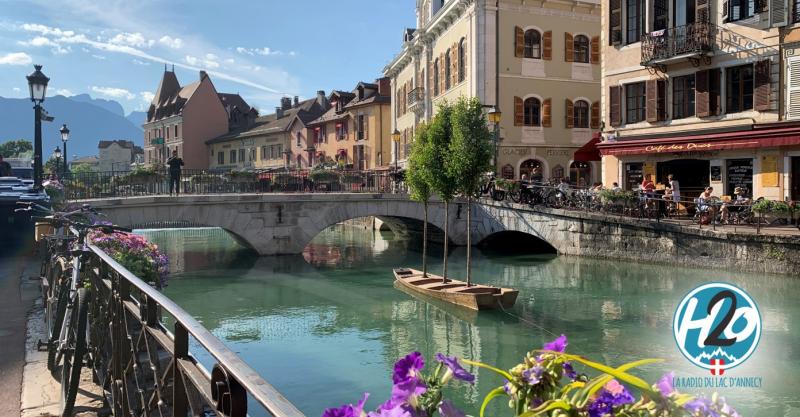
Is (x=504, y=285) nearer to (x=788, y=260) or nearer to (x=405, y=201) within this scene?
(x=788, y=260)

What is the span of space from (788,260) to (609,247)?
636 centimetres

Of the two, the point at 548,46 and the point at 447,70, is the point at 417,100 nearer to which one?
the point at 447,70

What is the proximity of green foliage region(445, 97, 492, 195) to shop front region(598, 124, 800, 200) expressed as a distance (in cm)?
1055

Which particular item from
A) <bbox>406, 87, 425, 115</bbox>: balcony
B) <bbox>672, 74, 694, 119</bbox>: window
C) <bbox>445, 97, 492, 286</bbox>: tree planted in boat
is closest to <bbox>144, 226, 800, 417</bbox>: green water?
<bbox>445, 97, 492, 286</bbox>: tree planted in boat

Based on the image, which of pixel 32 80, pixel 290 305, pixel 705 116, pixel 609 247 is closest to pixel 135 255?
pixel 32 80

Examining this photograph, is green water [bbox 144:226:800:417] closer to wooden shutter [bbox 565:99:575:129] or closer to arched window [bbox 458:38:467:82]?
wooden shutter [bbox 565:99:575:129]

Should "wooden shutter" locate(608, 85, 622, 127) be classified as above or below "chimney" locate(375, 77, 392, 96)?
below

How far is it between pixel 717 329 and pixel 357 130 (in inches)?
2071

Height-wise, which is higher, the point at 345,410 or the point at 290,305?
the point at 345,410

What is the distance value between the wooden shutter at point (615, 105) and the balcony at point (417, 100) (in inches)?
594

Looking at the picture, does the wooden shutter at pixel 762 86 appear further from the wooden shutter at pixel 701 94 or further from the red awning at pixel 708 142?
the wooden shutter at pixel 701 94

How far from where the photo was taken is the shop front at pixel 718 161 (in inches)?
847

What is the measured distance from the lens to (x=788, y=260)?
18.6m

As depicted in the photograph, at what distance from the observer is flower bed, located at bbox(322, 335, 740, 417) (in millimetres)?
1451
